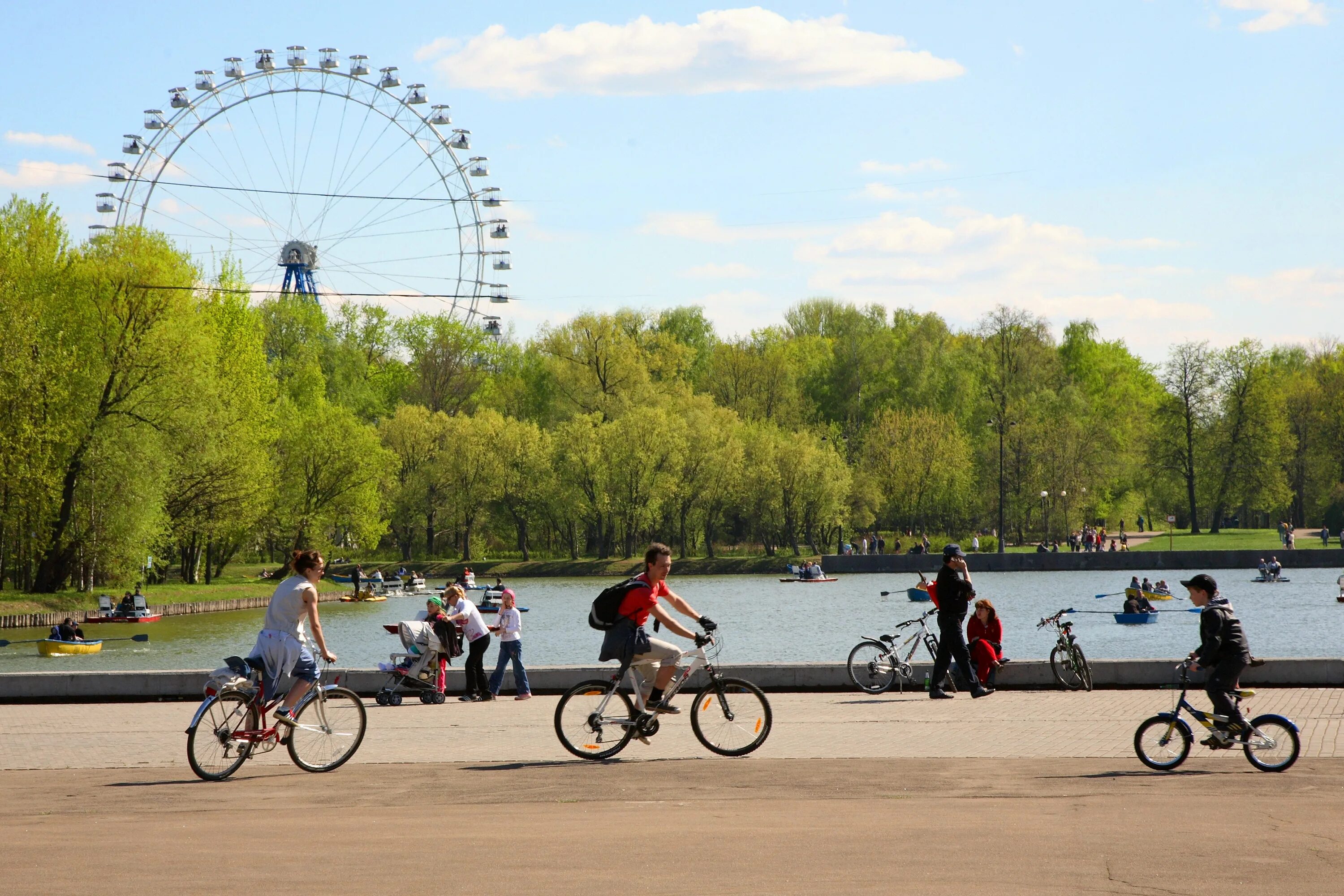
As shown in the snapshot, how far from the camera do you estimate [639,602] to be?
1222 centimetres

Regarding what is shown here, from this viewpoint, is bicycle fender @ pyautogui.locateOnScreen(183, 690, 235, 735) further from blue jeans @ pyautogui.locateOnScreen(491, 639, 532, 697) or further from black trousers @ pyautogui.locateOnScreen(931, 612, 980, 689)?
black trousers @ pyautogui.locateOnScreen(931, 612, 980, 689)

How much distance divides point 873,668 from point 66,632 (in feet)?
Result: 94.6

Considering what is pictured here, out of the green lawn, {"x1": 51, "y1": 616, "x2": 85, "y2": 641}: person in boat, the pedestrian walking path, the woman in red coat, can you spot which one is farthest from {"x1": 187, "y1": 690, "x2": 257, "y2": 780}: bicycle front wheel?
the green lawn

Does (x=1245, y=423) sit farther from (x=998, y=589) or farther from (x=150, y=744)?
(x=150, y=744)

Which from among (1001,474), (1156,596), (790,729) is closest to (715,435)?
(1001,474)

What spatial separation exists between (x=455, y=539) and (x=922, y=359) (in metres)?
34.2

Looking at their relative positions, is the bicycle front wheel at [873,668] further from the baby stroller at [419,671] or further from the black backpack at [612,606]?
the black backpack at [612,606]

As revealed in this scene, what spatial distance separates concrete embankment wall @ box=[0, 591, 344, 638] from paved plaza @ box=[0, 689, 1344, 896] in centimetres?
3175

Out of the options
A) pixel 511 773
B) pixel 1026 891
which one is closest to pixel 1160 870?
pixel 1026 891

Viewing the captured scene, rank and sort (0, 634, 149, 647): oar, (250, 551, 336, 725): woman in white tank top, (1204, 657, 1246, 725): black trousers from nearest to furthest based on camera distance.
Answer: (1204, 657, 1246, 725): black trousers
(250, 551, 336, 725): woman in white tank top
(0, 634, 149, 647): oar

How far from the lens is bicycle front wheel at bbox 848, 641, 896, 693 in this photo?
58.1 feet

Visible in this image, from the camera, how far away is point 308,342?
9131 cm

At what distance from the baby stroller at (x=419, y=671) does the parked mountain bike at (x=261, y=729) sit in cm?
571

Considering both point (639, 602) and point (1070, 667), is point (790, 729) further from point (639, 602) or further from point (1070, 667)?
point (1070, 667)
